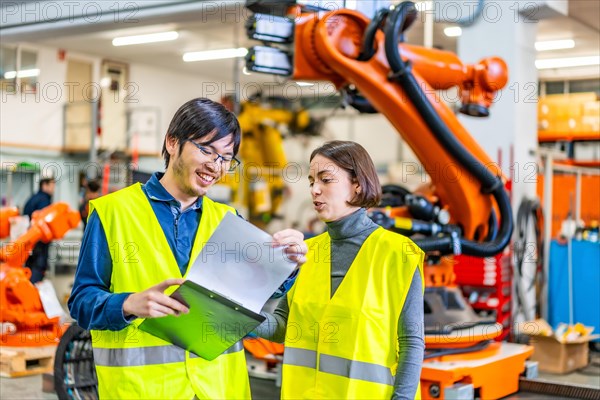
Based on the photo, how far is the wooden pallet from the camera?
6637 millimetres

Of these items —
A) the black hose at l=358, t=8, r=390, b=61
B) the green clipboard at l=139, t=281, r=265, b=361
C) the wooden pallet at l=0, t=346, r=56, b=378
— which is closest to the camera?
the green clipboard at l=139, t=281, r=265, b=361

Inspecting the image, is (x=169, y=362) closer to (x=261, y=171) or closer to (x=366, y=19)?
(x=366, y=19)

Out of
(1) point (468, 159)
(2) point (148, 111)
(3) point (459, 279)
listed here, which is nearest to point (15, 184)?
(2) point (148, 111)

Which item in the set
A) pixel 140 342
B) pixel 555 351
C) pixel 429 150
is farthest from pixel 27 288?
pixel 140 342

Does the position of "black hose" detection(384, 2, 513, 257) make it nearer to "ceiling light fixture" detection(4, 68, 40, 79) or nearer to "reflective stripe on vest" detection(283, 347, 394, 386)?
"reflective stripe on vest" detection(283, 347, 394, 386)

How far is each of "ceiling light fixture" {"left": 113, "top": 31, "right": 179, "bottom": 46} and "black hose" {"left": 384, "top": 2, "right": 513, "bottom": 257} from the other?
9.87 m

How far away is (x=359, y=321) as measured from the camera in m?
2.32

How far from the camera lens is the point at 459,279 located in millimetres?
7355

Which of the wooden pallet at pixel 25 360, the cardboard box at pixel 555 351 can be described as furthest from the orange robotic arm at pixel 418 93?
the wooden pallet at pixel 25 360

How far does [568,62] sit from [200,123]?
Result: 10.2 metres

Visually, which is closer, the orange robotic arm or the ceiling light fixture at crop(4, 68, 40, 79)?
the orange robotic arm

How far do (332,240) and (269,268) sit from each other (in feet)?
1.64

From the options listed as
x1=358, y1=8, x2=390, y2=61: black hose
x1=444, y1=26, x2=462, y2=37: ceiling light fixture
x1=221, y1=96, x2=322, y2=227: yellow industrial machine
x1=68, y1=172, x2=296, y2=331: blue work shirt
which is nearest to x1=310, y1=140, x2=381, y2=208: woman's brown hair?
x1=68, y1=172, x2=296, y2=331: blue work shirt

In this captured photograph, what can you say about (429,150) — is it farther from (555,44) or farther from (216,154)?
(555,44)
